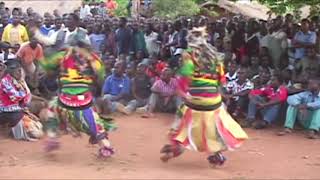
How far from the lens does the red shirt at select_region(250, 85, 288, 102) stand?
1063cm

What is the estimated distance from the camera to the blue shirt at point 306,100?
10.1m

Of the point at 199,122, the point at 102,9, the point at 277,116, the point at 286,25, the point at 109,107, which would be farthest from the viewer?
the point at 102,9

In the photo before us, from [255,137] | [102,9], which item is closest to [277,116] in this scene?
[255,137]

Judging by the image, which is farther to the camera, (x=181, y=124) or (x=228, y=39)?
(x=228, y=39)

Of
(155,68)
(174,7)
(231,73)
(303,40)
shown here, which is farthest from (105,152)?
(174,7)

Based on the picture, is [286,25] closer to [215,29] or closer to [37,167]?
[215,29]

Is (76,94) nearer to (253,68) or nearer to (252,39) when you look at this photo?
(253,68)

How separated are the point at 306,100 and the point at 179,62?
6.88ft

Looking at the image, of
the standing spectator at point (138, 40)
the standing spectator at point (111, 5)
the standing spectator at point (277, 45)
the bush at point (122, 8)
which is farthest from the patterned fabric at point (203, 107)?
the standing spectator at point (111, 5)

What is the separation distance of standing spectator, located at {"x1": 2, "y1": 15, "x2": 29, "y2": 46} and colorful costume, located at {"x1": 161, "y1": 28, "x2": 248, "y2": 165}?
706 centimetres

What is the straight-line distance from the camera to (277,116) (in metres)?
10.8

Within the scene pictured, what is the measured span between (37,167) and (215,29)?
803cm

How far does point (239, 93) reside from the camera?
36.8 feet

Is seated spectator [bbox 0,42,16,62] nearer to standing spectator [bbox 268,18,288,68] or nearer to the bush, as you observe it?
standing spectator [bbox 268,18,288,68]
